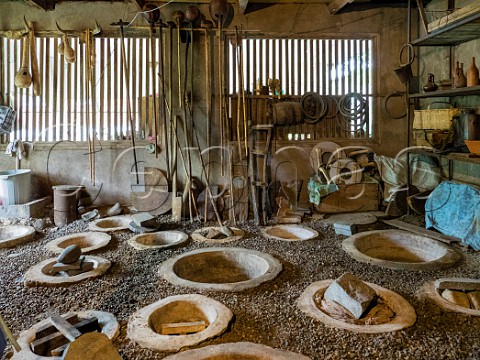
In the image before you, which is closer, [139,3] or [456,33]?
[456,33]

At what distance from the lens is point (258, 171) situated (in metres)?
6.02

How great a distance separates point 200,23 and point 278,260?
4.11 meters

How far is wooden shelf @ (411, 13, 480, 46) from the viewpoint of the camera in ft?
13.6

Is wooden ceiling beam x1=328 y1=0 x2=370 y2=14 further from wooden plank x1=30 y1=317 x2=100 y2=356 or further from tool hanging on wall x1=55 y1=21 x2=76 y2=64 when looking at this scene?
wooden plank x1=30 y1=317 x2=100 y2=356

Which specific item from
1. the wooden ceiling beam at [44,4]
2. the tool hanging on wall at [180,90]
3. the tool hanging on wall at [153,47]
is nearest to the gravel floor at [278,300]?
the tool hanging on wall at [180,90]

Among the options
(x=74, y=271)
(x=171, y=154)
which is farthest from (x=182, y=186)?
(x=74, y=271)

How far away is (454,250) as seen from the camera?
403 cm

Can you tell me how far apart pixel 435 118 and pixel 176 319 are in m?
4.24

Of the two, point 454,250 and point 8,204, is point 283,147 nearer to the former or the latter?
point 454,250

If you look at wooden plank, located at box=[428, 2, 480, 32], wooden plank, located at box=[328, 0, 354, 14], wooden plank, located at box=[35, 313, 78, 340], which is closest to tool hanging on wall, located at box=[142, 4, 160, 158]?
wooden plank, located at box=[328, 0, 354, 14]

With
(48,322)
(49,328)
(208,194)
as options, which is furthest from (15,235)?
(49,328)

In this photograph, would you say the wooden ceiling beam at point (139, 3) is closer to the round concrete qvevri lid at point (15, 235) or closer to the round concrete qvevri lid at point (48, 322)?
the round concrete qvevri lid at point (15, 235)

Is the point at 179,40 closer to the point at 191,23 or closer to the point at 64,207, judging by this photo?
the point at 191,23

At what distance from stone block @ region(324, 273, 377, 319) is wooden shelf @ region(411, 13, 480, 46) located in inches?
124
